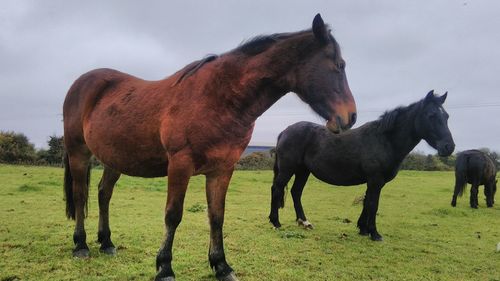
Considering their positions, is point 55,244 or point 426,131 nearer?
point 55,244

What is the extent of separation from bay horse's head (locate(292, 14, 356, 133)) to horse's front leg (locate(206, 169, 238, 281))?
1237mm

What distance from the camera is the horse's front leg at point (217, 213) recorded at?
414 cm

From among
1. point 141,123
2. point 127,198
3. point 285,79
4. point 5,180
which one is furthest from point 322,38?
point 5,180

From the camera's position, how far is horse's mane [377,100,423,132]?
24.6 feet

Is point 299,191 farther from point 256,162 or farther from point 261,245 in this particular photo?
point 256,162

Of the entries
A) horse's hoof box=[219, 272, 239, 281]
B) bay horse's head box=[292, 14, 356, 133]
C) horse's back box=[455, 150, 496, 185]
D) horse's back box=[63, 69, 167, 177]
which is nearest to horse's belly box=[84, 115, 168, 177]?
horse's back box=[63, 69, 167, 177]

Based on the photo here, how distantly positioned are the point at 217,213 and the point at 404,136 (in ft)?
15.2

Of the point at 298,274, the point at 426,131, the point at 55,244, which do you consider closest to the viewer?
the point at 298,274

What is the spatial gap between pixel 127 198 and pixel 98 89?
7936 millimetres

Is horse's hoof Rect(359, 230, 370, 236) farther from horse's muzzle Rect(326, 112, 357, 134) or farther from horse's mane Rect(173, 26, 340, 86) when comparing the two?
horse's mane Rect(173, 26, 340, 86)

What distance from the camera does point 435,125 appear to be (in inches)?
286

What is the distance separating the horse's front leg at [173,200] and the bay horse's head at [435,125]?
534 cm

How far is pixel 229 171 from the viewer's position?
13.7 feet

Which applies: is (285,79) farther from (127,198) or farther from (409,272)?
(127,198)
